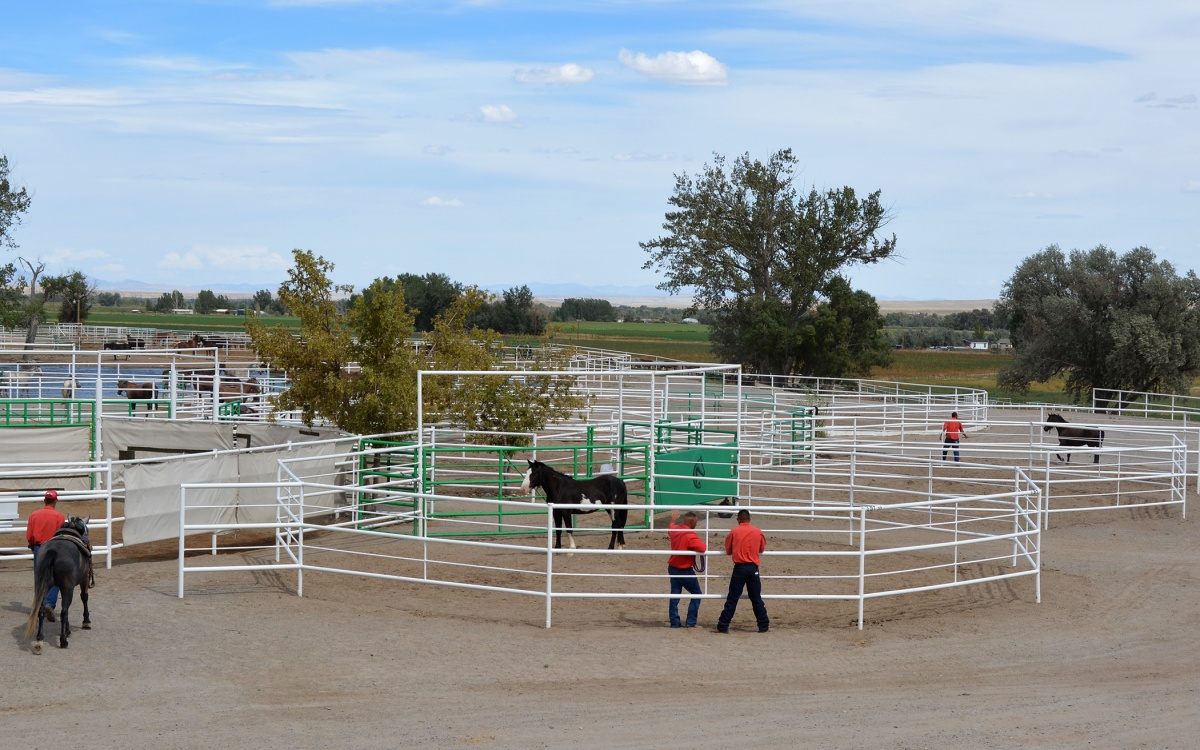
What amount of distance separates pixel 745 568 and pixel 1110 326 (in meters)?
38.6

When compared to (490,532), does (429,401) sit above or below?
above

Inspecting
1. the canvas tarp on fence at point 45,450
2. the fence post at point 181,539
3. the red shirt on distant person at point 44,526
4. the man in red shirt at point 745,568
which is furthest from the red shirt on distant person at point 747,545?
the canvas tarp on fence at point 45,450

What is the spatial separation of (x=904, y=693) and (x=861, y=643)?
152 centimetres

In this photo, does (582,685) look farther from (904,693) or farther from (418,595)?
(418,595)

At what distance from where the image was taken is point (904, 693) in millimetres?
8320

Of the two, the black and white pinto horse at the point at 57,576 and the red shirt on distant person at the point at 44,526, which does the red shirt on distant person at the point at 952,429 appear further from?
the black and white pinto horse at the point at 57,576

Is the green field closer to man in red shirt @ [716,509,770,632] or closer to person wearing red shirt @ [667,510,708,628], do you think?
A: person wearing red shirt @ [667,510,708,628]

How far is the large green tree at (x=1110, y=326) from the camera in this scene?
43.2 metres

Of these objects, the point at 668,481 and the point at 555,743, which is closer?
the point at 555,743

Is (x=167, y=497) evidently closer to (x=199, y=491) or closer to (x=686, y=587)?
(x=199, y=491)

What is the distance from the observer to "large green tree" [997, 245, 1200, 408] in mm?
43188

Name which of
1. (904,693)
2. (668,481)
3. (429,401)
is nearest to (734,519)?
(668,481)

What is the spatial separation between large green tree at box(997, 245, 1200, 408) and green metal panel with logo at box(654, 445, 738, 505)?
32.4 meters

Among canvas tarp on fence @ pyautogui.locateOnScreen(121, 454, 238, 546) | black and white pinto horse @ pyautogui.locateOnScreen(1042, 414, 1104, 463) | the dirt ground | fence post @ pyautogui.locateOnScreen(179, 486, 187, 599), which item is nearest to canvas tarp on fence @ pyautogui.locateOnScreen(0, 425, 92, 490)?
canvas tarp on fence @ pyautogui.locateOnScreen(121, 454, 238, 546)
